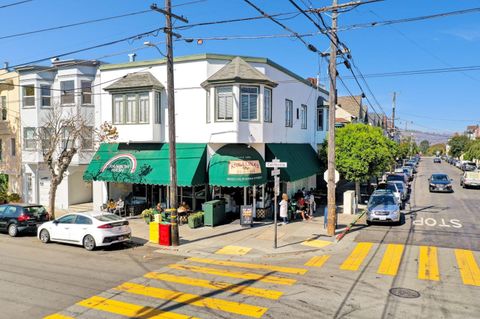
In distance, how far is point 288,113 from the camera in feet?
78.6

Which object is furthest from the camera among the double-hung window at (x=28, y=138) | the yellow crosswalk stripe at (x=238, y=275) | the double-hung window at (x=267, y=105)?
the double-hung window at (x=28, y=138)

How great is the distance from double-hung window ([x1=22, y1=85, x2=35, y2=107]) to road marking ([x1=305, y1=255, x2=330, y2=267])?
879 inches

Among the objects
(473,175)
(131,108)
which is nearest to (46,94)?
(131,108)

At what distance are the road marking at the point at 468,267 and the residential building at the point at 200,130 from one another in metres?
9.05

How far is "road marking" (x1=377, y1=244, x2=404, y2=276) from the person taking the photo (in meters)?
11.7

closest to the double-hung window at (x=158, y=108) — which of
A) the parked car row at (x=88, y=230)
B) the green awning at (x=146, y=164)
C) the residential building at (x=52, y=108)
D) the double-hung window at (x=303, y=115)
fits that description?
the green awning at (x=146, y=164)

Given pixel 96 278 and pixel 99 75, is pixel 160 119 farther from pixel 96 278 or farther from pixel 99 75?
pixel 96 278

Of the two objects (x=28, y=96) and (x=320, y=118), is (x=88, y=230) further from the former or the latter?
(x=320, y=118)

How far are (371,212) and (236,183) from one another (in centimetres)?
704

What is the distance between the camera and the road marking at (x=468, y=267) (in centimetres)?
1082

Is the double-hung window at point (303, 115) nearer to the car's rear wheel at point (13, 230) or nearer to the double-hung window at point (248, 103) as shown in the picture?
the double-hung window at point (248, 103)

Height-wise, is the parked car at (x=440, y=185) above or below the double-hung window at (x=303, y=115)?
below

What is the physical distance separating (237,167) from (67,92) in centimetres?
1340

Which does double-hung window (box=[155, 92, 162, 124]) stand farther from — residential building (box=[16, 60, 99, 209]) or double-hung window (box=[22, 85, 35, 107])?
double-hung window (box=[22, 85, 35, 107])
